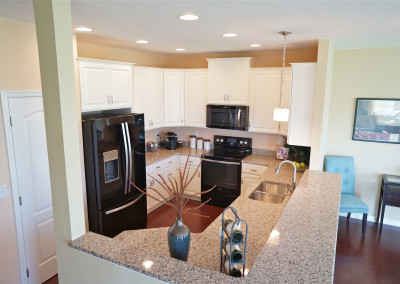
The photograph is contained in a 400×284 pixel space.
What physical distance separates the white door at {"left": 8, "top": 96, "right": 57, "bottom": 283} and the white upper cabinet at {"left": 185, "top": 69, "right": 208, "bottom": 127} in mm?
2652

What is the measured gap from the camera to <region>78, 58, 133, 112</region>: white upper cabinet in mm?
3312

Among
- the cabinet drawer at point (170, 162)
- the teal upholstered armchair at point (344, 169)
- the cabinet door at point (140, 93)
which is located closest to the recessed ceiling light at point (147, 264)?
the cabinet door at point (140, 93)

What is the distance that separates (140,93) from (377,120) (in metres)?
3.47

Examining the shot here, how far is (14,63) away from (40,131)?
68 centimetres

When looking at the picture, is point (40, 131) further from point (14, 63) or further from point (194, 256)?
point (194, 256)

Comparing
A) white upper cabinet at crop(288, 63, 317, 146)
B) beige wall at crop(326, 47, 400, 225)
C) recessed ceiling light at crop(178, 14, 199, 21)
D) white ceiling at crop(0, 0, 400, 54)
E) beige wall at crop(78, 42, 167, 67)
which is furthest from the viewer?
beige wall at crop(326, 47, 400, 225)

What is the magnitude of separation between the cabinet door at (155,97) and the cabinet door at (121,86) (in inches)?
23.8

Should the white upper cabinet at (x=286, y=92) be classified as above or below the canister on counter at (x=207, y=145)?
above

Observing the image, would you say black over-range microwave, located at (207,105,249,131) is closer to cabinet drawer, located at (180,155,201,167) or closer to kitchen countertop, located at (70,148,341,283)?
cabinet drawer, located at (180,155,201,167)

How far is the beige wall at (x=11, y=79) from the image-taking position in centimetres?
258

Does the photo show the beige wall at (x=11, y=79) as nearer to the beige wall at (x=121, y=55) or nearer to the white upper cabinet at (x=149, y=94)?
the beige wall at (x=121, y=55)

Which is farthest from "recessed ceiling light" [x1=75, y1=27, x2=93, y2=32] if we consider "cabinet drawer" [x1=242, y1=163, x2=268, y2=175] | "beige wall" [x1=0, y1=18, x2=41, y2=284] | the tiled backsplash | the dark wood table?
the dark wood table

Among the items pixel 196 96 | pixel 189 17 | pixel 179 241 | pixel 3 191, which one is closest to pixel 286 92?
pixel 196 96

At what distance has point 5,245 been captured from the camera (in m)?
2.74
